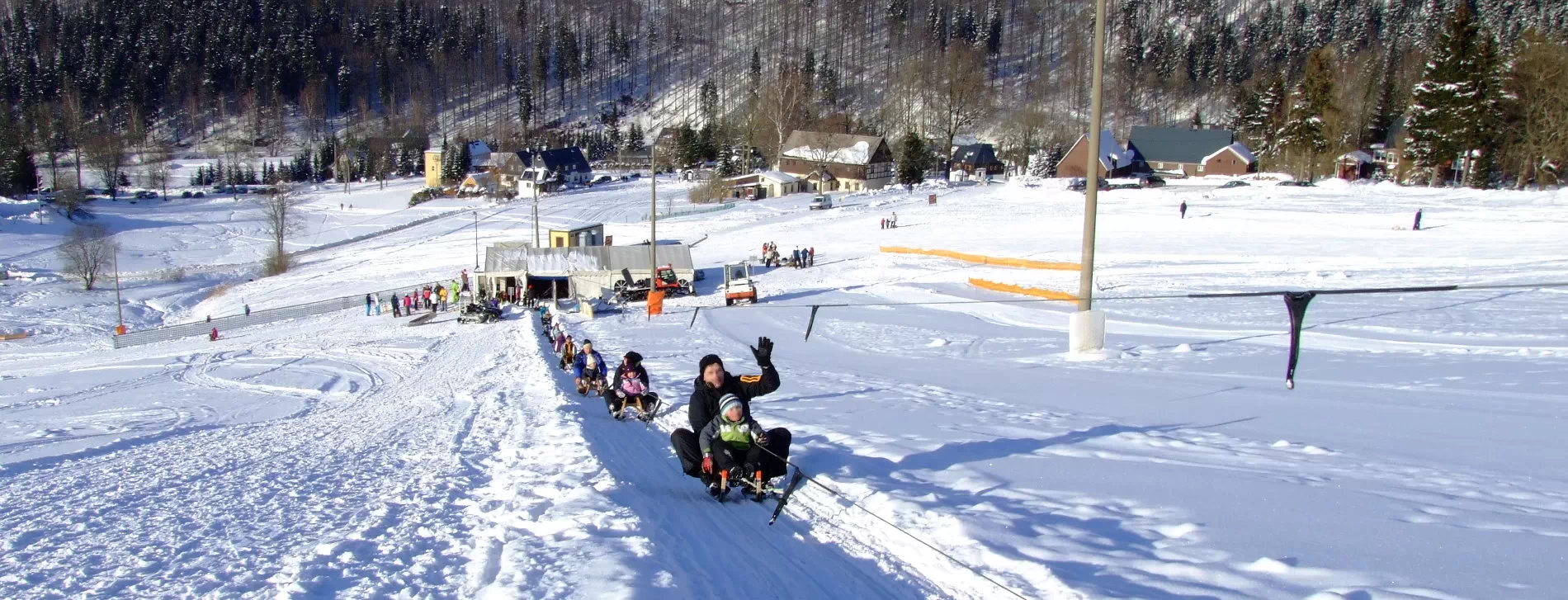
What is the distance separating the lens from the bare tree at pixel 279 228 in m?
55.6

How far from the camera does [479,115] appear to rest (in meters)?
145

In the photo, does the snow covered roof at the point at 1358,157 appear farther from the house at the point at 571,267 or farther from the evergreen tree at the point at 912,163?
the house at the point at 571,267

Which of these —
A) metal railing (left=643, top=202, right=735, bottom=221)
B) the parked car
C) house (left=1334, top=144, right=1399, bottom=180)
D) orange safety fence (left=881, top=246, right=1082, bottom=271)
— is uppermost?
house (left=1334, top=144, right=1399, bottom=180)

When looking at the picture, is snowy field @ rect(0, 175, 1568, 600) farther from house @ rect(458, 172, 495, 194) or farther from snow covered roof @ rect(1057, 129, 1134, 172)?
house @ rect(458, 172, 495, 194)

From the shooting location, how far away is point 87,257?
166ft

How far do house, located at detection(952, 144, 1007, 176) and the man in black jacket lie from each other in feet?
300

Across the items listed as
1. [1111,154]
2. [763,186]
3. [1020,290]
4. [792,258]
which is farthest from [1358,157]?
[1020,290]

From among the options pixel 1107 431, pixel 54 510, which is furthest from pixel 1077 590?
pixel 54 510

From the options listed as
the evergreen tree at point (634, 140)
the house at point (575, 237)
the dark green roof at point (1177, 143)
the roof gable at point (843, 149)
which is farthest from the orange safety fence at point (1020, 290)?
the evergreen tree at point (634, 140)

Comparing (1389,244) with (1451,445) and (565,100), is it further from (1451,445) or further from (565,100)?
(565,100)

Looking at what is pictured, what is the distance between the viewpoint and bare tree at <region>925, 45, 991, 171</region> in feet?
303

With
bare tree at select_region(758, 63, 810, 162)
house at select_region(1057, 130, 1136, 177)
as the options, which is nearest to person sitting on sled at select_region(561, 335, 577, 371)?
house at select_region(1057, 130, 1136, 177)

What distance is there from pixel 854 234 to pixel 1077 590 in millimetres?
44613

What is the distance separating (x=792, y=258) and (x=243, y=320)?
22.8 m
